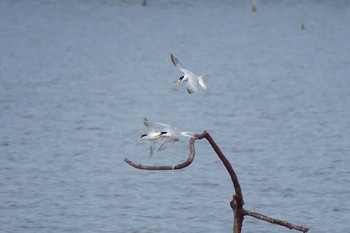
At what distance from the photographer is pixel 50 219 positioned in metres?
15.5

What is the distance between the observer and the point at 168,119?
1018 inches

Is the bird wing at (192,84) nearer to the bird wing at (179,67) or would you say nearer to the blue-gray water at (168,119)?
the bird wing at (179,67)

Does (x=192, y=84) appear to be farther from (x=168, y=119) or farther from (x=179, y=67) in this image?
(x=168, y=119)

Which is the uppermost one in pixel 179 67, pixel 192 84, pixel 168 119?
pixel 179 67

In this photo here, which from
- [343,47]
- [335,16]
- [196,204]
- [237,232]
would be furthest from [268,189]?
[335,16]

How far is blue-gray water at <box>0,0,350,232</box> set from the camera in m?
16.3

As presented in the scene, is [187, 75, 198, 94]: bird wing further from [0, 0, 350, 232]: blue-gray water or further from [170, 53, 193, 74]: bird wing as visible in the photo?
[0, 0, 350, 232]: blue-gray water

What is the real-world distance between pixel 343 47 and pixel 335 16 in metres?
10.6

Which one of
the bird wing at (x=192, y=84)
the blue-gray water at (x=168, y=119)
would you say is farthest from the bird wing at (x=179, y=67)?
the blue-gray water at (x=168, y=119)

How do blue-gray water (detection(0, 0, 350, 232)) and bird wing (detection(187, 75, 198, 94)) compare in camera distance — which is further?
blue-gray water (detection(0, 0, 350, 232))

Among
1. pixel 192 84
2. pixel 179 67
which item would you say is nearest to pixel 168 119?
pixel 179 67

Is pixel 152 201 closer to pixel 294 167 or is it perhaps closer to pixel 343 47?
pixel 294 167

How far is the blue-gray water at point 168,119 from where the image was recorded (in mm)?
16328

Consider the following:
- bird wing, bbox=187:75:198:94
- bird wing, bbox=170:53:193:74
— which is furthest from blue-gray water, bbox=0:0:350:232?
bird wing, bbox=187:75:198:94
